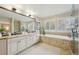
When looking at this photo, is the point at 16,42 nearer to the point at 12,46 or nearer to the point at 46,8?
the point at 12,46

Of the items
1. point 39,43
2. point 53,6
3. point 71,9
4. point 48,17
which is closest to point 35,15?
point 48,17

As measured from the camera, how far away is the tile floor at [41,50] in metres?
1.90

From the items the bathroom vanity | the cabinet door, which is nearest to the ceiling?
the bathroom vanity

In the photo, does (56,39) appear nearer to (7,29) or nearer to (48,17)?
(48,17)

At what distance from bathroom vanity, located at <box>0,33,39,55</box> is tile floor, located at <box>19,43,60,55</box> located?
0.08 m

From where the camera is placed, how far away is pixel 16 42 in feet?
6.10

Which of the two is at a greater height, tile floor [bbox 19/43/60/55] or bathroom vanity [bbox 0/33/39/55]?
bathroom vanity [bbox 0/33/39/55]

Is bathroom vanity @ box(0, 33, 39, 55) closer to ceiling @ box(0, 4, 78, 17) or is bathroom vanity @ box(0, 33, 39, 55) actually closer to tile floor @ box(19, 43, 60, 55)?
tile floor @ box(19, 43, 60, 55)

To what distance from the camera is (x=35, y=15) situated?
191 cm

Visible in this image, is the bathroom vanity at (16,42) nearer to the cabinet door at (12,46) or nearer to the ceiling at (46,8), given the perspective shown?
the cabinet door at (12,46)

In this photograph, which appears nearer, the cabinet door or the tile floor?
the cabinet door

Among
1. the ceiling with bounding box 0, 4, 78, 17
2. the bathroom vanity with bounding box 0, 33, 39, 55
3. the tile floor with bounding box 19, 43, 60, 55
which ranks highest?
the ceiling with bounding box 0, 4, 78, 17

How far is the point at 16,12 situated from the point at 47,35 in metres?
0.66

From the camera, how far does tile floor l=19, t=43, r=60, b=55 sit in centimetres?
190
